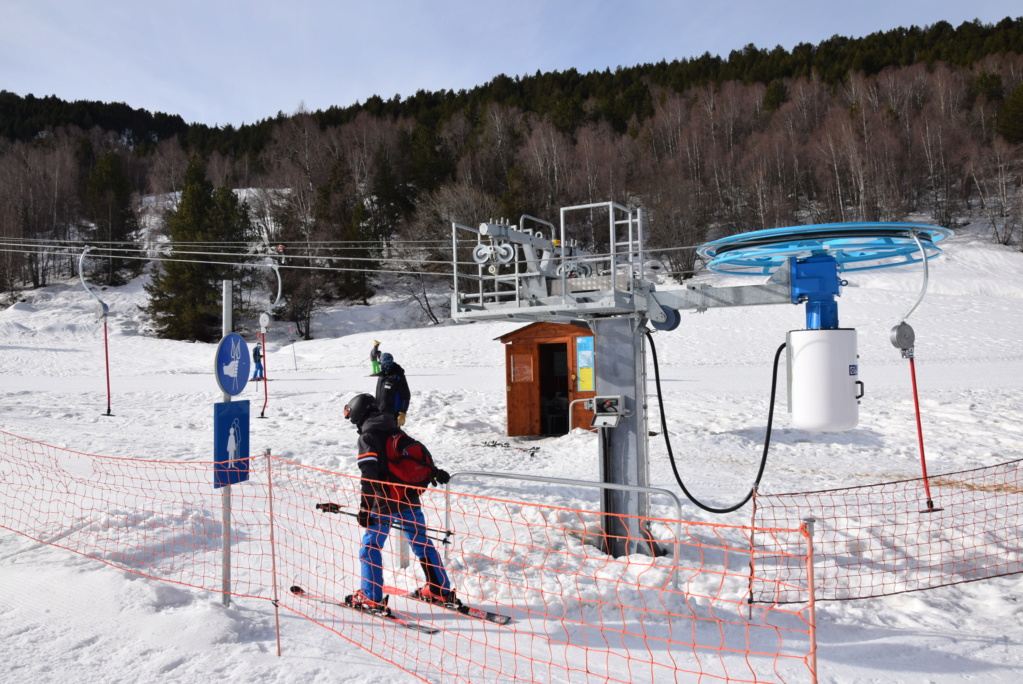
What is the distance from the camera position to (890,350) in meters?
21.2

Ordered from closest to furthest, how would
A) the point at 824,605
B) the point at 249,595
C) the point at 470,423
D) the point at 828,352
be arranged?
the point at 828,352 < the point at 249,595 < the point at 824,605 < the point at 470,423

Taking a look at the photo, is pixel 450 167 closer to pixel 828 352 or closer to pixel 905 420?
pixel 905 420

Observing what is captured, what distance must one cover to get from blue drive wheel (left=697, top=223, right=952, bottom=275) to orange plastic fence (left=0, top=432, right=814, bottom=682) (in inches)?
76.8

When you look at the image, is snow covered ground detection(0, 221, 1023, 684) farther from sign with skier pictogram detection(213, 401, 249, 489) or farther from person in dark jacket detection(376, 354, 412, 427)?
person in dark jacket detection(376, 354, 412, 427)

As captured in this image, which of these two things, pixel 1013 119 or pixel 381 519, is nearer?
pixel 381 519

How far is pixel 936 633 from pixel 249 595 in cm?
498

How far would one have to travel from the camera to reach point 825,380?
14.7 feet

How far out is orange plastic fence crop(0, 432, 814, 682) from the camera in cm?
411

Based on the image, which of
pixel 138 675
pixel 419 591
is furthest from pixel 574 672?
pixel 138 675

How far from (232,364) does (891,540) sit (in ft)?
21.0

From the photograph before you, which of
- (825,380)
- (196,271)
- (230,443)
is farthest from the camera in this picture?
(196,271)

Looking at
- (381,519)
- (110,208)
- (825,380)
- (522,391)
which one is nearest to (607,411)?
(825,380)

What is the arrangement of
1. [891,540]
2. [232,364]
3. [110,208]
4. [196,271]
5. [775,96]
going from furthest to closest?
[775,96], [110,208], [196,271], [891,540], [232,364]

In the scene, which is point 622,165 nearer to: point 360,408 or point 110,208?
point 110,208
